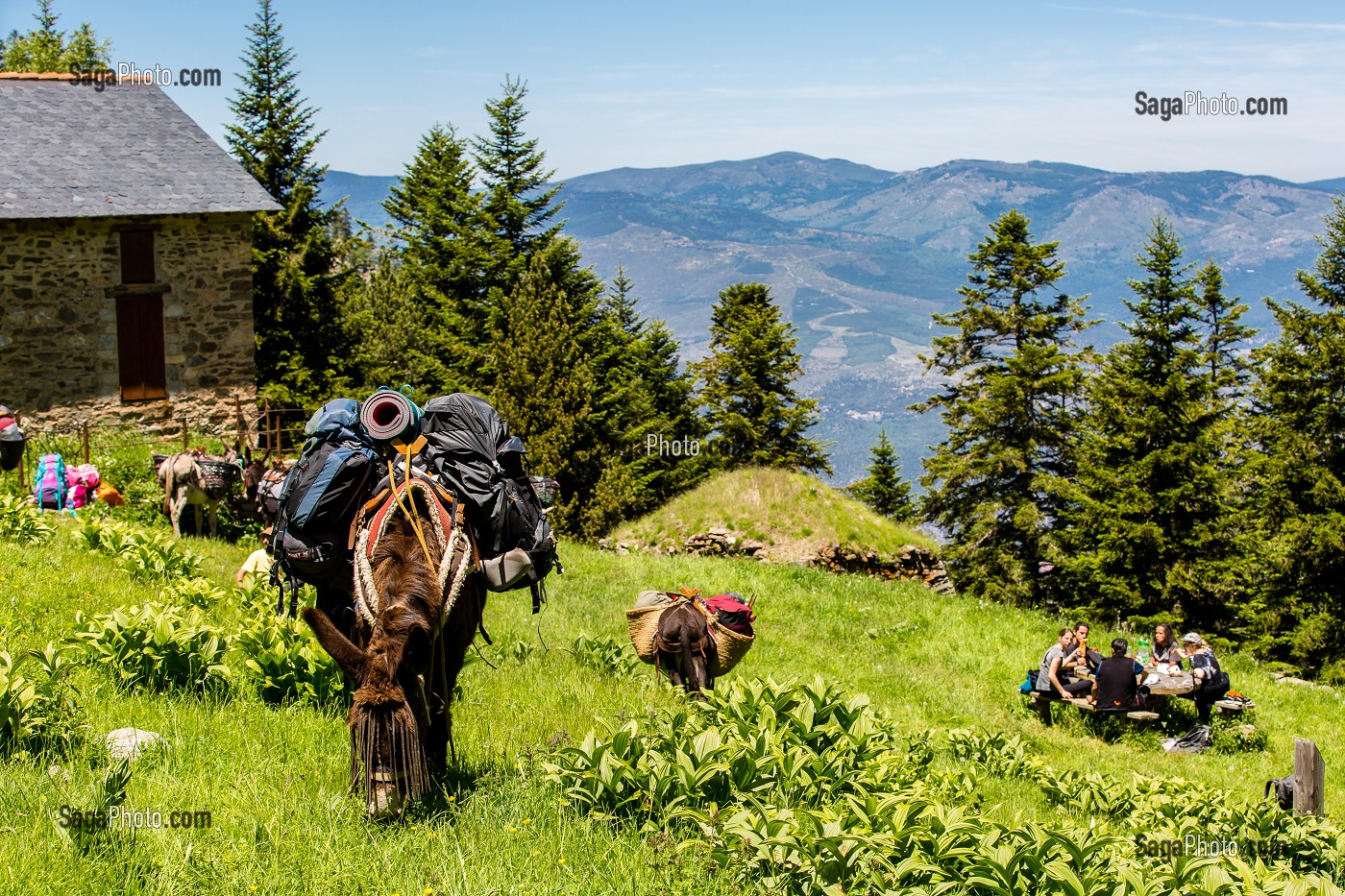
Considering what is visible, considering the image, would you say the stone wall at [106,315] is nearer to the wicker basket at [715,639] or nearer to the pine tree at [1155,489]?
the wicker basket at [715,639]

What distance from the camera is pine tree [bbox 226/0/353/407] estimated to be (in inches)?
1512

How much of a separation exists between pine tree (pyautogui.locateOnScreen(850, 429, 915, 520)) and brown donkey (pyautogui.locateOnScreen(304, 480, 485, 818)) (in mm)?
56255

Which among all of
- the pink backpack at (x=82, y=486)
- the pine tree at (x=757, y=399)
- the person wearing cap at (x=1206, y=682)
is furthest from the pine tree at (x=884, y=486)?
the pink backpack at (x=82, y=486)

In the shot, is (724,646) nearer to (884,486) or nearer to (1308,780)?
(1308,780)

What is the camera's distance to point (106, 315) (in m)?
26.7

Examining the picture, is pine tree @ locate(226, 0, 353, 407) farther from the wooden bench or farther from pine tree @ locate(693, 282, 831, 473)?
the wooden bench

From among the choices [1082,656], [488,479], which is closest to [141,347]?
[1082,656]

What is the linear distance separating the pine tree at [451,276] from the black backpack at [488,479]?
3593cm

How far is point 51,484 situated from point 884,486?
53869mm

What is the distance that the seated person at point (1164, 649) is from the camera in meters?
16.2

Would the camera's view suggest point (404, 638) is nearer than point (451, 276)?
Yes

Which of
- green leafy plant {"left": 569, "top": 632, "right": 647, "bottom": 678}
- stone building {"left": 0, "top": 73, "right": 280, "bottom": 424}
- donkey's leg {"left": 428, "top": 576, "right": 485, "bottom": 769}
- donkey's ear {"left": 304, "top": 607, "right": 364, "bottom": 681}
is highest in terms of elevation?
stone building {"left": 0, "top": 73, "right": 280, "bottom": 424}

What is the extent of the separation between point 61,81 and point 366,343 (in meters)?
18.0

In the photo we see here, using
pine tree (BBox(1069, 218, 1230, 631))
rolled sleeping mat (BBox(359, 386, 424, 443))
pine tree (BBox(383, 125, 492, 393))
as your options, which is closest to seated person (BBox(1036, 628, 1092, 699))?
rolled sleeping mat (BBox(359, 386, 424, 443))
